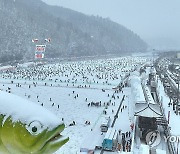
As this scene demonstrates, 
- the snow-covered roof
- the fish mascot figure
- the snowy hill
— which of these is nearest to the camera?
the fish mascot figure

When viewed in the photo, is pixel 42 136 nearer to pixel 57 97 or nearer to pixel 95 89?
pixel 57 97

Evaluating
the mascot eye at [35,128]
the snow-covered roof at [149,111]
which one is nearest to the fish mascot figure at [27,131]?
the mascot eye at [35,128]

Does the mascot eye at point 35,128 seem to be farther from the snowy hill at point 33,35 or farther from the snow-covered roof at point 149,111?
the snowy hill at point 33,35

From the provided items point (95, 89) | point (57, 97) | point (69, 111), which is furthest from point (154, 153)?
point (95, 89)

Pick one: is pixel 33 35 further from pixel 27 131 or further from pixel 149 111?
pixel 27 131

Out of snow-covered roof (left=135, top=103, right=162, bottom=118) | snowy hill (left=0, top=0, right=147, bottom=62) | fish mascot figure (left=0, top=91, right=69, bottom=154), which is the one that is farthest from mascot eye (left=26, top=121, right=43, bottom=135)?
snowy hill (left=0, top=0, right=147, bottom=62)

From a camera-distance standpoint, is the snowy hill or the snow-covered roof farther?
the snowy hill

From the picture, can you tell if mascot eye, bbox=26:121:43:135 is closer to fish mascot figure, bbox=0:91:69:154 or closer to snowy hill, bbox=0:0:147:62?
fish mascot figure, bbox=0:91:69:154

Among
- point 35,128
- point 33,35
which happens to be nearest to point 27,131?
point 35,128
